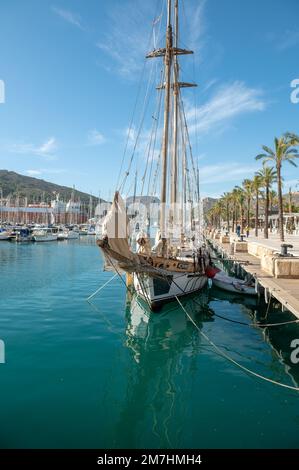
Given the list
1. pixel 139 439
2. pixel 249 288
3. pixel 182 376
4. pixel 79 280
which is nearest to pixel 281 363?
pixel 182 376

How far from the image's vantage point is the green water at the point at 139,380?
878cm

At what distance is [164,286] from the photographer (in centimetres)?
2045

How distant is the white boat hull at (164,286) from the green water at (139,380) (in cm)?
100

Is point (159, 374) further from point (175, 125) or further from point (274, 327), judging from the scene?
point (175, 125)

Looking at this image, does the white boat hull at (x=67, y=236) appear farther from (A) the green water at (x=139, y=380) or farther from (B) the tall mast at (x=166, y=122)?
(B) the tall mast at (x=166, y=122)

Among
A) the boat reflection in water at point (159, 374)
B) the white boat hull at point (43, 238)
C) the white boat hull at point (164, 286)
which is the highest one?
the white boat hull at point (43, 238)

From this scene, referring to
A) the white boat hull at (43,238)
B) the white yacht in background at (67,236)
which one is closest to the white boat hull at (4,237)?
the white boat hull at (43,238)

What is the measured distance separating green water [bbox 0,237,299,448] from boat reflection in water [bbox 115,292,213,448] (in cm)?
4

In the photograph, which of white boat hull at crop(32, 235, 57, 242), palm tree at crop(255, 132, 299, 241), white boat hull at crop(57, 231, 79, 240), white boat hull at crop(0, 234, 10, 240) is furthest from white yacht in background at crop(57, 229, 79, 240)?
palm tree at crop(255, 132, 299, 241)

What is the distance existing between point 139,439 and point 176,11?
34854 millimetres

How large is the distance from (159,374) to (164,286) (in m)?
8.23

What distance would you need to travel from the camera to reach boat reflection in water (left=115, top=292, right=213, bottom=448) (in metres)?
9.00

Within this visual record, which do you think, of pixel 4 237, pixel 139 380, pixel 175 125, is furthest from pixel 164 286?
pixel 4 237
